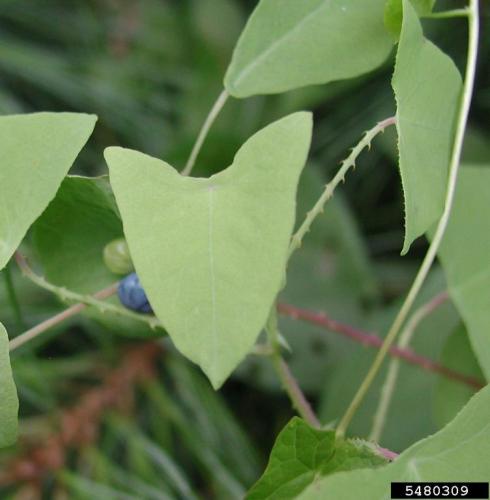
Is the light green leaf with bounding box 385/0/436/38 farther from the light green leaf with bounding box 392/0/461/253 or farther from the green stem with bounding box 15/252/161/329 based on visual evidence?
the green stem with bounding box 15/252/161/329

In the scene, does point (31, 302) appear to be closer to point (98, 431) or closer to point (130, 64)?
point (98, 431)

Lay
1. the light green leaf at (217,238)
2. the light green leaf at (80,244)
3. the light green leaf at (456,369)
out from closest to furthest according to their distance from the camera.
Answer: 1. the light green leaf at (217,238)
2. the light green leaf at (80,244)
3. the light green leaf at (456,369)

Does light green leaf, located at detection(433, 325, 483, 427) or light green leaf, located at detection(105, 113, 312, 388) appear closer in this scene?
light green leaf, located at detection(105, 113, 312, 388)

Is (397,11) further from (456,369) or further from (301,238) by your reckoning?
(456,369)

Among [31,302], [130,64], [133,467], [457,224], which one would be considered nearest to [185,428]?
[133,467]


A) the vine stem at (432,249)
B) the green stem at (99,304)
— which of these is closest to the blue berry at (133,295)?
the green stem at (99,304)

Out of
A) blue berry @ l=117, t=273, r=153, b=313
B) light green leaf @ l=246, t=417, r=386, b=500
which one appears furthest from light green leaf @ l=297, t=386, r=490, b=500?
→ blue berry @ l=117, t=273, r=153, b=313

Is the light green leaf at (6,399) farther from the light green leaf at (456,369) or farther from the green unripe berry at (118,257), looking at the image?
the light green leaf at (456,369)
